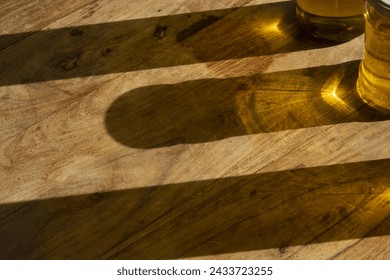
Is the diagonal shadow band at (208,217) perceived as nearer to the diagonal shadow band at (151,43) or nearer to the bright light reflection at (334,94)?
the bright light reflection at (334,94)

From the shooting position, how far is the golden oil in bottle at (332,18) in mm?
1047

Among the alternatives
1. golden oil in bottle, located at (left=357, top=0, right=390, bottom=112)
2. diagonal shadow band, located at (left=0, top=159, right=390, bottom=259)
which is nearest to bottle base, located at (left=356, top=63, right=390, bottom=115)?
golden oil in bottle, located at (left=357, top=0, right=390, bottom=112)

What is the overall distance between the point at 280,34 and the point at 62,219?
478 millimetres

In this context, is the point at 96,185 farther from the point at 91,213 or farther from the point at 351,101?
the point at 351,101

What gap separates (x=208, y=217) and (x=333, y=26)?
1.29 feet

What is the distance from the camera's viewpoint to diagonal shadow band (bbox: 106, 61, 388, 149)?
1004mm

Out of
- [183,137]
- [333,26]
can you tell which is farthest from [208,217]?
[333,26]

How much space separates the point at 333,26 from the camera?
1.08 meters

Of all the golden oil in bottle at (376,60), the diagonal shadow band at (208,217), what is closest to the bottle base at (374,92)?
the golden oil in bottle at (376,60)

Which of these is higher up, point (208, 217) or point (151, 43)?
point (151, 43)

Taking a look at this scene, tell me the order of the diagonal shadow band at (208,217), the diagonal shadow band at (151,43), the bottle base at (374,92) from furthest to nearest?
the diagonal shadow band at (151,43), the bottle base at (374,92), the diagonal shadow band at (208,217)

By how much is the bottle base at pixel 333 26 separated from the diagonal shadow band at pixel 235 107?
0.05 metres

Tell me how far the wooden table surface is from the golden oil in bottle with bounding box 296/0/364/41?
0.02 meters

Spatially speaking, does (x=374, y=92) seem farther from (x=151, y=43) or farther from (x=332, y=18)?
(x=151, y=43)
